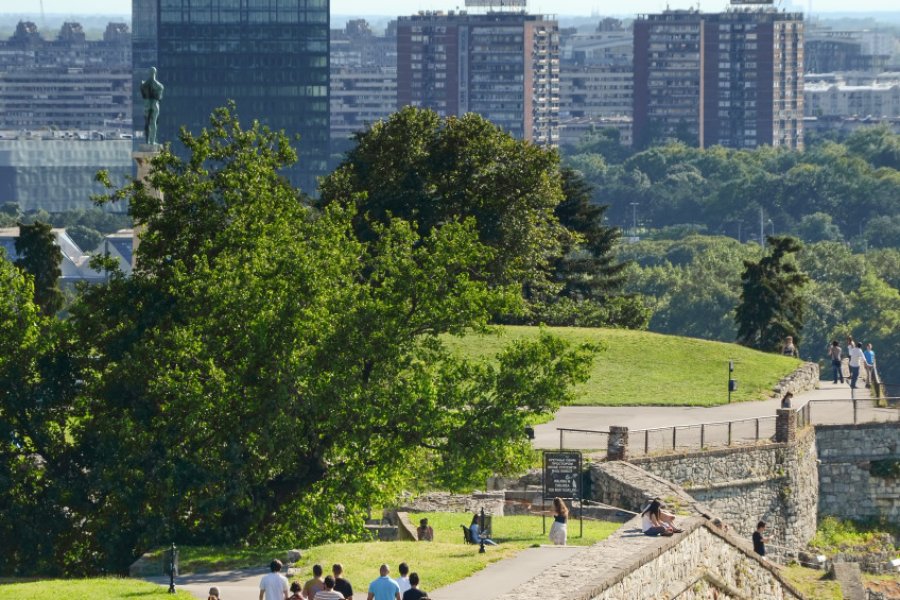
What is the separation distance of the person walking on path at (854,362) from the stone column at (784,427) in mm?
7368

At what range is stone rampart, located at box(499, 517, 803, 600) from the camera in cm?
3150

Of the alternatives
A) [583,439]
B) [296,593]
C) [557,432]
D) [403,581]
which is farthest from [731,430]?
[296,593]

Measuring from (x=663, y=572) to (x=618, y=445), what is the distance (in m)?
17.9

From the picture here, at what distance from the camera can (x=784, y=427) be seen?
185 ft

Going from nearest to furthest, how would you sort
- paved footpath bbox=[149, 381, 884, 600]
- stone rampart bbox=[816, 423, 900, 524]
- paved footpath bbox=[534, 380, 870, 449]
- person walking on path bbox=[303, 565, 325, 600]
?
person walking on path bbox=[303, 565, 325, 600] → paved footpath bbox=[149, 381, 884, 600] → paved footpath bbox=[534, 380, 870, 449] → stone rampart bbox=[816, 423, 900, 524]

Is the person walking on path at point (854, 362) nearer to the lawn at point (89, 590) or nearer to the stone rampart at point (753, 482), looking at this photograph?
the stone rampart at point (753, 482)

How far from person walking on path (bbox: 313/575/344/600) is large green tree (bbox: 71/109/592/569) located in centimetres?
1134

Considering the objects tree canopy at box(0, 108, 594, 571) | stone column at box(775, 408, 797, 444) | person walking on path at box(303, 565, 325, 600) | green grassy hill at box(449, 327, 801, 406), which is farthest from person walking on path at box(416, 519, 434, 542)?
green grassy hill at box(449, 327, 801, 406)

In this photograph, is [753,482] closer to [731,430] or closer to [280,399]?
[731,430]

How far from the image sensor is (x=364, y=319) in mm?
44562

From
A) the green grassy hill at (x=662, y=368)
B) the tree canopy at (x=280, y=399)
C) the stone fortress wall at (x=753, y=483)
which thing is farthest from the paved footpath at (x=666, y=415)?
the tree canopy at (x=280, y=399)

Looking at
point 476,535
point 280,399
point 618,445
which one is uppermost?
point 280,399

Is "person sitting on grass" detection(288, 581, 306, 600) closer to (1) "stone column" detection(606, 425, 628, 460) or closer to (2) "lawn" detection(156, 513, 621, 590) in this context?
(2) "lawn" detection(156, 513, 621, 590)

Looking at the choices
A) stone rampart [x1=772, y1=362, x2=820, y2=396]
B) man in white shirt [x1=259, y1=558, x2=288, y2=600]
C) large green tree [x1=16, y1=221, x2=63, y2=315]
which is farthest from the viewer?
large green tree [x1=16, y1=221, x2=63, y2=315]
